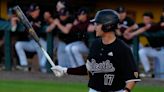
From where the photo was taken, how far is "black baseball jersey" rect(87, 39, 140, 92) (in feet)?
19.9

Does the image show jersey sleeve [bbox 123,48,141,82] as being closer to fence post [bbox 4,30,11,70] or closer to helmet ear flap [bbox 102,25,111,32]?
helmet ear flap [bbox 102,25,111,32]

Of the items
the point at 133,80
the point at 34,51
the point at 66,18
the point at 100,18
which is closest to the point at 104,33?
the point at 100,18

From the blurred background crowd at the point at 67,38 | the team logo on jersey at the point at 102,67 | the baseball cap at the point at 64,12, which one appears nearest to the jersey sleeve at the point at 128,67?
the team logo on jersey at the point at 102,67

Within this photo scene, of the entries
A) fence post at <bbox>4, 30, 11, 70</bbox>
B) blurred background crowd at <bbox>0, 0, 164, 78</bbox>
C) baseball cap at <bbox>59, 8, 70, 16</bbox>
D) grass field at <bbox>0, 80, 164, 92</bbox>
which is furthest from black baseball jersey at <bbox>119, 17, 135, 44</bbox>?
fence post at <bbox>4, 30, 11, 70</bbox>

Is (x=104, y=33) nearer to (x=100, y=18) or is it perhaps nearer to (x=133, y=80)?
(x=100, y=18)

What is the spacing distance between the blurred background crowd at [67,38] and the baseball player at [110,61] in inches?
238

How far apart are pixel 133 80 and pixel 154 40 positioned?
7.22 meters

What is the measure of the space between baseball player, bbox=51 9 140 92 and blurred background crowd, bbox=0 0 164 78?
604 centimetres

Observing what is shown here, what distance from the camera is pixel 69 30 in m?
13.3

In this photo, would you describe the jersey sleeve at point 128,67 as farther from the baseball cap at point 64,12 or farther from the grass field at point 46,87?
the baseball cap at point 64,12

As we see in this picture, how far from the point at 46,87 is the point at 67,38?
2476 millimetres

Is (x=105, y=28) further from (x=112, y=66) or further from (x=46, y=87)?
(x=46, y=87)

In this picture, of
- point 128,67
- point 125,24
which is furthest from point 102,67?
point 125,24

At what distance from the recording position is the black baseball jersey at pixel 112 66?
239 inches
